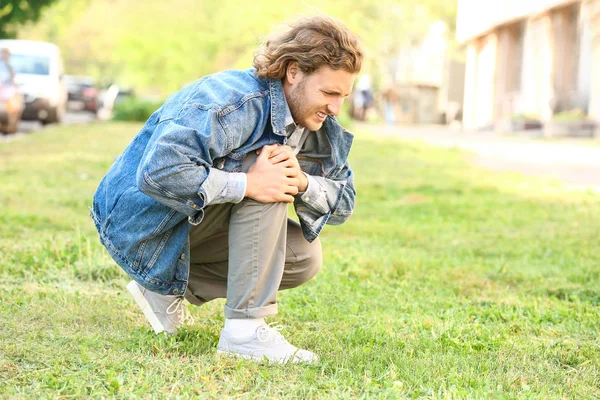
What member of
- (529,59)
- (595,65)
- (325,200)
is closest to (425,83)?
(529,59)

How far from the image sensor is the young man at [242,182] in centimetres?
325

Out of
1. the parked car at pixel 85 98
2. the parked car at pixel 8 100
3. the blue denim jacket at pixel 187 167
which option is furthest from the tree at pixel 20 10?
the parked car at pixel 85 98

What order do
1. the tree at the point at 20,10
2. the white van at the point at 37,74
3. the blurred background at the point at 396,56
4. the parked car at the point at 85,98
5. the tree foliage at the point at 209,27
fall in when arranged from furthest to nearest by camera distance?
the parked car at the point at 85,98 → the tree foliage at the point at 209,27 → the blurred background at the point at 396,56 → the white van at the point at 37,74 → the tree at the point at 20,10

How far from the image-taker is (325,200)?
3.62 meters

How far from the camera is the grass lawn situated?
10.6ft

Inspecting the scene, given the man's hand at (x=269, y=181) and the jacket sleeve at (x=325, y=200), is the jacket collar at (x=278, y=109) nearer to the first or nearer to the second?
the man's hand at (x=269, y=181)

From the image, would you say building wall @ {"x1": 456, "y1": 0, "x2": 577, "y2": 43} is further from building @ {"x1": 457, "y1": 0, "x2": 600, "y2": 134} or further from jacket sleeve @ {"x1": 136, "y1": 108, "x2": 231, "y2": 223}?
jacket sleeve @ {"x1": 136, "y1": 108, "x2": 231, "y2": 223}

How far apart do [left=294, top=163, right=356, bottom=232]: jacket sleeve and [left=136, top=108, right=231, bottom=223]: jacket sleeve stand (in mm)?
440

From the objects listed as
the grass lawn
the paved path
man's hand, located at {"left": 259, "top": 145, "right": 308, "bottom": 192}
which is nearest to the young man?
man's hand, located at {"left": 259, "top": 145, "right": 308, "bottom": 192}

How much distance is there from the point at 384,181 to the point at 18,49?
14.3 meters

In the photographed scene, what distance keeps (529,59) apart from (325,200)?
83.5 feet

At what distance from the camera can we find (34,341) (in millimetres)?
3623

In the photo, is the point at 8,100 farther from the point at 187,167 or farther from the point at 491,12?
the point at 491,12

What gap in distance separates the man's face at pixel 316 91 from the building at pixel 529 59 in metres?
19.3
